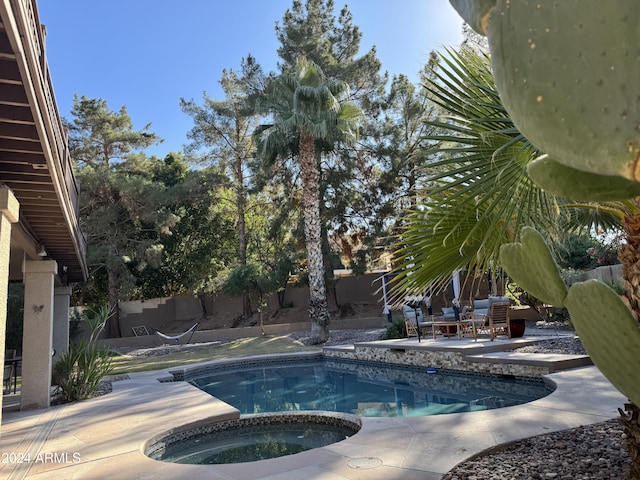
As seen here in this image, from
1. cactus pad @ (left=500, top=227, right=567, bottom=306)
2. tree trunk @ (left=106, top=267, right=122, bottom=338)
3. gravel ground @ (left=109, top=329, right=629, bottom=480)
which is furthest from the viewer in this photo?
tree trunk @ (left=106, top=267, right=122, bottom=338)

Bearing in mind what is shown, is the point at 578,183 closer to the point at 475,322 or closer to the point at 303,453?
the point at 303,453

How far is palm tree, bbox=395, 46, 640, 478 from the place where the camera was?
2.30 meters

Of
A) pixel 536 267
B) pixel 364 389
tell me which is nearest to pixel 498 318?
pixel 364 389

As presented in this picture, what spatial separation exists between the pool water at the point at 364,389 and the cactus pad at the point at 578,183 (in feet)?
20.6

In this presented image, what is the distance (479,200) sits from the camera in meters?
2.71

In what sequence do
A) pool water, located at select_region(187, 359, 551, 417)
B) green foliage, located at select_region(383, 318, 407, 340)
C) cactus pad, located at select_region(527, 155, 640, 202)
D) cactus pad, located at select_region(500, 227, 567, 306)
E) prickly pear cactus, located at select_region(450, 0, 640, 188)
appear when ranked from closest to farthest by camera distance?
prickly pear cactus, located at select_region(450, 0, 640, 188) < cactus pad, located at select_region(527, 155, 640, 202) < cactus pad, located at select_region(500, 227, 567, 306) < pool water, located at select_region(187, 359, 551, 417) < green foliage, located at select_region(383, 318, 407, 340)

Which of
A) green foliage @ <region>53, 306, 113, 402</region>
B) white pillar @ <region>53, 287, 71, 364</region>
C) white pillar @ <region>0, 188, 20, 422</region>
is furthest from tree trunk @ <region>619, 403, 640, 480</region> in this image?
white pillar @ <region>53, 287, 71, 364</region>

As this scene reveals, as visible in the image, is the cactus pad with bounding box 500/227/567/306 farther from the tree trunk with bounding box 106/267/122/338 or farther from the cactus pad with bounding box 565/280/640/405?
the tree trunk with bounding box 106/267/122/338

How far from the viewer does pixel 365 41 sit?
71.4ft

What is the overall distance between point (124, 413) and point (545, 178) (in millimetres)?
6632

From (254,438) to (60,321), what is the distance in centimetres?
653

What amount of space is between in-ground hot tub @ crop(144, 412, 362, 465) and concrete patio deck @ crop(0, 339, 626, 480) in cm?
16

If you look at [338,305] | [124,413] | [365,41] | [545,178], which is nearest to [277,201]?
[338,305]

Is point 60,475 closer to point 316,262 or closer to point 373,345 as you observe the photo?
point 373,345
